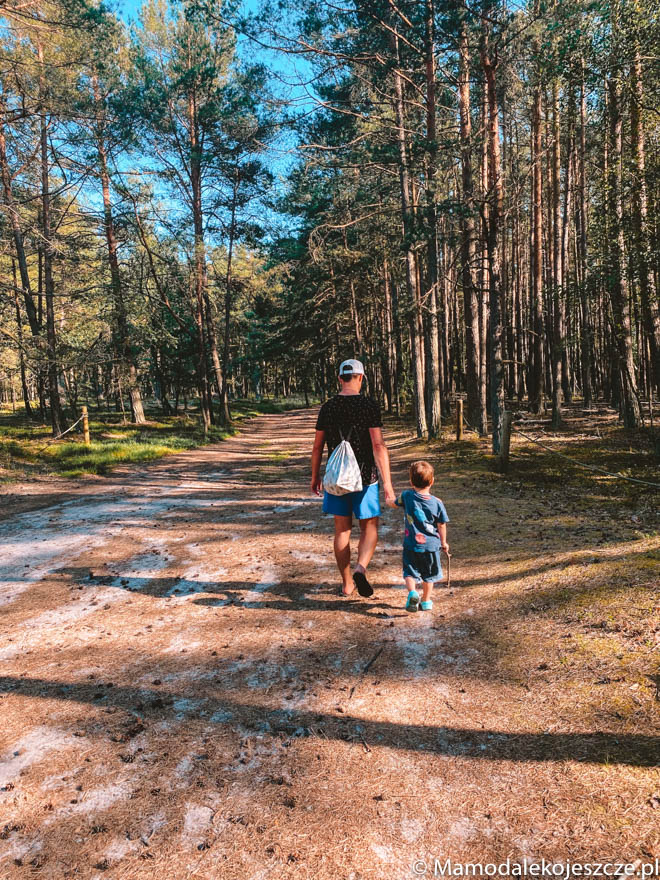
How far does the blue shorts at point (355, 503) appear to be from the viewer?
4469mm

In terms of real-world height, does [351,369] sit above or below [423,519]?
above

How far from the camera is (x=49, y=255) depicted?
58.1ft

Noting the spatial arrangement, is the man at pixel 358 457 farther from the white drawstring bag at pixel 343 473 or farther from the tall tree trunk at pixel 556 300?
the tall tree trunk at pixel 556 300

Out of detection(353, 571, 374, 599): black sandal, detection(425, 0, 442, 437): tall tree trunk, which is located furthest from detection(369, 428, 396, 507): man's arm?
detection(425, 0, 442, 437): tall tree trunk

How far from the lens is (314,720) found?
307cm

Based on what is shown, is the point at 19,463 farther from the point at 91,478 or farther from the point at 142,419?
the point at 142,419

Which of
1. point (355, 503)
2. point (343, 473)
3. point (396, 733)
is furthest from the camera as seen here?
point (355, 503)

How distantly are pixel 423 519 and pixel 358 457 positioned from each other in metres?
0.82

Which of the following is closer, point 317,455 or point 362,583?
point 362,583

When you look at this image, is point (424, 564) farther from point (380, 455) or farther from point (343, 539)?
point (380, 455)

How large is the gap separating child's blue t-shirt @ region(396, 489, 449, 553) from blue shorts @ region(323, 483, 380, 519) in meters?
0.31

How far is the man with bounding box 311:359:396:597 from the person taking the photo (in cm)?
451

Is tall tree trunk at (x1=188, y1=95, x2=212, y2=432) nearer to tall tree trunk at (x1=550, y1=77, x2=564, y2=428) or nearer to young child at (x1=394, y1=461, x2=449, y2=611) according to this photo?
tall tree trunk at (x1=550, y1=77, x2=564, y2=428)

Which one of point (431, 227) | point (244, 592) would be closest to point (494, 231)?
point (431, 227)
